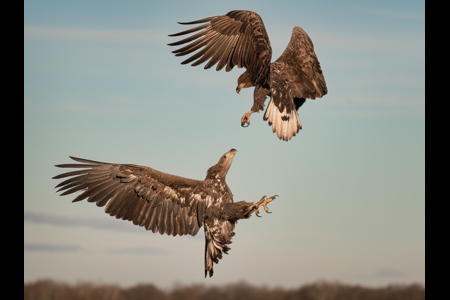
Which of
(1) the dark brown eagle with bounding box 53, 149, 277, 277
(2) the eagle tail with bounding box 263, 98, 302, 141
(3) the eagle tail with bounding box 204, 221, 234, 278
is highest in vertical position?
(2) the eagle tail with bounding box 263, 98, 302, 141

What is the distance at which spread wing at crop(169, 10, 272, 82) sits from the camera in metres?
9.64

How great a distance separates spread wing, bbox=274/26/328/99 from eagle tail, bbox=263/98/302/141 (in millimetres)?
576

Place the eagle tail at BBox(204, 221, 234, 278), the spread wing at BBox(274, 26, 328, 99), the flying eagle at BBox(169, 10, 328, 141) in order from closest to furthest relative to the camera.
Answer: the eagle tail at BBox(204, 221, 234, 278), the flying eagle at BBox(169, 10, 328, 141), the spread wing at BBox(274, 26, 328, 99)

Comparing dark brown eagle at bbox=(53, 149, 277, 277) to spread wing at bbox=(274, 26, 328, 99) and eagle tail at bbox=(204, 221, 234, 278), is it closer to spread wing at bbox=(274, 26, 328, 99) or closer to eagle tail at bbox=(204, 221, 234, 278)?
eagle tail at bbox=(204, 221, 234, 278)

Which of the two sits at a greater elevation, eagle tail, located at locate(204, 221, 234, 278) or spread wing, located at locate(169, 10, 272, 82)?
spread wing, located at locate(169, 10, 272, 82)

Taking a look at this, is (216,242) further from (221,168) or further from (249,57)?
(249,57)

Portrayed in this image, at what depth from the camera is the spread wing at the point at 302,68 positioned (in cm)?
1068

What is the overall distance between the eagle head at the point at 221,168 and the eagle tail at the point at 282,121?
3.30 ft

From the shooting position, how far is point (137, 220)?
928 cm

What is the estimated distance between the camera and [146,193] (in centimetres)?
935

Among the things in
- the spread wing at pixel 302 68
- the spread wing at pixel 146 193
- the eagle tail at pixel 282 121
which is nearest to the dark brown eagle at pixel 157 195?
the spread wing at pixel 146 193

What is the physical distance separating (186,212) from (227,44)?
2.43m

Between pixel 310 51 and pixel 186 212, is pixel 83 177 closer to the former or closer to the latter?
pixel 186 212

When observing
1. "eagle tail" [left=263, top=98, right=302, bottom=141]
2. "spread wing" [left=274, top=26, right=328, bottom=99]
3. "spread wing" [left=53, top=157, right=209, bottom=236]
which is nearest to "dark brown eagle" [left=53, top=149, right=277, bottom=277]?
"spread wing" [left=53, top=157, right=209, bottom=236]
